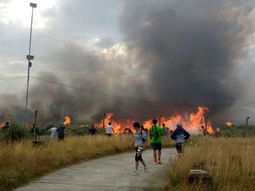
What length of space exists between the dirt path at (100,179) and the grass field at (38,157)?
43 cm

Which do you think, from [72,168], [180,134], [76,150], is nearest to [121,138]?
[76,150]

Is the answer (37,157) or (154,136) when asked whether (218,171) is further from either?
(37,157)

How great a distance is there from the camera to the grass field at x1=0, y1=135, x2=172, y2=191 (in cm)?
1104

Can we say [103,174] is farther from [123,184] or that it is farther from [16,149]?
[16,149]

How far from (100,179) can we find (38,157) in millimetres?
3472

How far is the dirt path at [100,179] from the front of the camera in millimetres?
10336

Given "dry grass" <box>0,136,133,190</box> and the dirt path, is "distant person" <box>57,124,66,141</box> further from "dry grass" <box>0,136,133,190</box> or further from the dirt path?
the dirt path

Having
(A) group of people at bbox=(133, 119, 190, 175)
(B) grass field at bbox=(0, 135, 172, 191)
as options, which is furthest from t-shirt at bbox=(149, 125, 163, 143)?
(B) grass field at bbox=(0, 135, 172, 191)

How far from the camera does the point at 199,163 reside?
1162 centimetres

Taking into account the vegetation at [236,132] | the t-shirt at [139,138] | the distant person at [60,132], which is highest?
the vegetation at [236,132]

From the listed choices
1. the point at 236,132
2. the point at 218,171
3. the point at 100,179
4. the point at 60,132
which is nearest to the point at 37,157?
the point at 100,179

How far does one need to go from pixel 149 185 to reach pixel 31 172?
384 cm

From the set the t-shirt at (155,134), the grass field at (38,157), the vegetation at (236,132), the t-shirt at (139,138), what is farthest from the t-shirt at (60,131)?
the vegetation at (236,132)

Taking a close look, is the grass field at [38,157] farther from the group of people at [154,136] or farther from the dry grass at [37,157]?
the group of people at [154,136]
